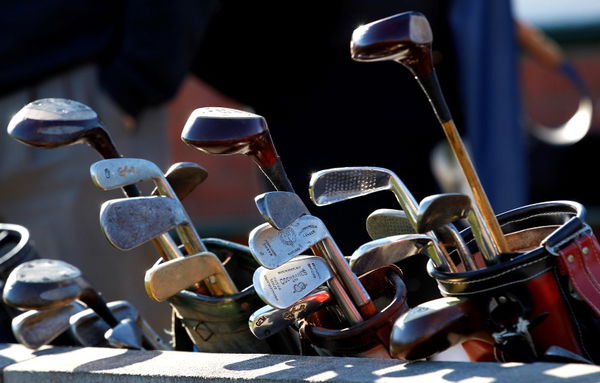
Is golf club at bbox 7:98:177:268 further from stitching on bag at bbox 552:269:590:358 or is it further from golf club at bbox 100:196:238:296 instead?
stitching on bag at bbox 552:269:590:358

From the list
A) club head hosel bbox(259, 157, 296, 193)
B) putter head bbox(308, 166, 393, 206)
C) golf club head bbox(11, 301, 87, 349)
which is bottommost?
golf club head bbox(11, 301, 87, 349)

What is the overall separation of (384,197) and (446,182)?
1.49 meters

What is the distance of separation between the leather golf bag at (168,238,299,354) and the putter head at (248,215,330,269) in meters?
0.12

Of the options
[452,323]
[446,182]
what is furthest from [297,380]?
[446,182]

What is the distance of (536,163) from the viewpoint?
4.24 m

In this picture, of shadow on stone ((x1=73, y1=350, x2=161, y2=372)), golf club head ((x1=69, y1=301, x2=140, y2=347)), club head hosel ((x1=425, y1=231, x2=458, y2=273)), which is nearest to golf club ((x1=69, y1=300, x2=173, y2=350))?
golf club head ((x1=69, y1=301, x2=140, y2=347))

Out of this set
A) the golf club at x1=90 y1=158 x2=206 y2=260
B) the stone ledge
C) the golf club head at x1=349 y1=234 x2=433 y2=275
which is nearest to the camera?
the stone ledge

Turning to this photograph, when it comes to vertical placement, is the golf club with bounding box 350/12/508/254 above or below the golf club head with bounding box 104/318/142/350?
above

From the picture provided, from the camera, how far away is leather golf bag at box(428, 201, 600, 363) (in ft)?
3.01

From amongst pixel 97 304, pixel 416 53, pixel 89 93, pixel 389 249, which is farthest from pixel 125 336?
pixel 89 93

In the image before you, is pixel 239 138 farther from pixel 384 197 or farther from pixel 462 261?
pixel 384 197

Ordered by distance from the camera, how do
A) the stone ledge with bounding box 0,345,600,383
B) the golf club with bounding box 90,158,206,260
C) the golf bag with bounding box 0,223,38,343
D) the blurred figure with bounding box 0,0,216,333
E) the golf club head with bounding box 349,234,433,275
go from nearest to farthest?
the stone ledge with bounding box 0,345,600,383 → the golf club head with bounding box 349,234,433,275 → the golf club with bounding box 90,158,206,260 → the golf bag with bounding box 0,223,38,343 → the blurred figure with bounding box 0,0,216,333

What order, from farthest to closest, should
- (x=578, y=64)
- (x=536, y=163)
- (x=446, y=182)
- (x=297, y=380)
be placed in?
(x=578, y=64), (x=536, y=163), (x=446, y=182), (x=297, y=380)

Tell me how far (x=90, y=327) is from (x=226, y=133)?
1.38 feet
